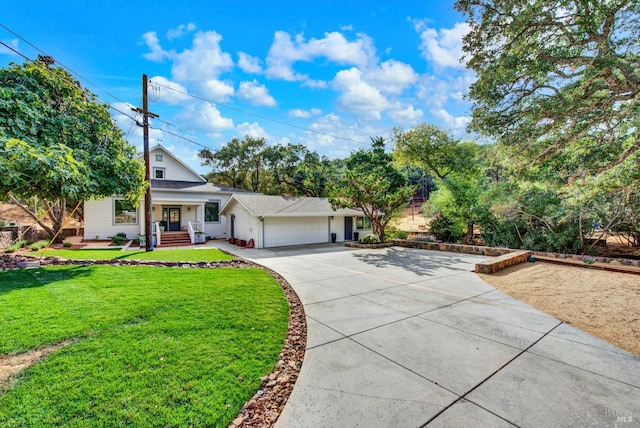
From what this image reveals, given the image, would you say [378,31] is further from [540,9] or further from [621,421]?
[621,421]

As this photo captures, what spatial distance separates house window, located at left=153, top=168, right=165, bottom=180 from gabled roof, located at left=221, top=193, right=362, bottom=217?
520 cm

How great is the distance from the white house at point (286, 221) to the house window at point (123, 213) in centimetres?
506

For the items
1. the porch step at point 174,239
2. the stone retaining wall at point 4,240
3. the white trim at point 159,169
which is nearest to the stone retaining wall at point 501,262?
the porch step at point 174,239

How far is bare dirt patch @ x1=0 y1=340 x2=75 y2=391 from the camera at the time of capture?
301 cm

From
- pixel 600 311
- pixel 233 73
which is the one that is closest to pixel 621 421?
pixel 600 311

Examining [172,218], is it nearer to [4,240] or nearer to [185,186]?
[185,186]

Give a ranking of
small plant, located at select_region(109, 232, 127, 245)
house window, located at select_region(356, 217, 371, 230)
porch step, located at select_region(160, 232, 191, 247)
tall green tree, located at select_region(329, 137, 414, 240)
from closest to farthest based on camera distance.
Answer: tall green tree, located at select_region(329, 137, 414, 240) → small plant, located at select_region(109, 232, 127, 245) → porch step, located at select_region(160, 232, 191, 247) → house window, located at select_region(356, 217, 371, 230)

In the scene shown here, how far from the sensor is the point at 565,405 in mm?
2764

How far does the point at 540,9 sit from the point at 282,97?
14348mm

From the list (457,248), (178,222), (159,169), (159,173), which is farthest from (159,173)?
(457,248)

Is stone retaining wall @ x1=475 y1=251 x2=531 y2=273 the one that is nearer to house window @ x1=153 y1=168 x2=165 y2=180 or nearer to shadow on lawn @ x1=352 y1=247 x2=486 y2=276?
shadow on lawn @ x1=352 y1=247 x2=486 y2=276

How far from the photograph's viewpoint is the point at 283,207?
54.6ft

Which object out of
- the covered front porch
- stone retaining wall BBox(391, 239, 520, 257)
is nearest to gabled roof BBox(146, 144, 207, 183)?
the covered front porch

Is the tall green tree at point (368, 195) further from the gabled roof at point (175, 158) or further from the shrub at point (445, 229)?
the gabled roof at point (175, 158)
